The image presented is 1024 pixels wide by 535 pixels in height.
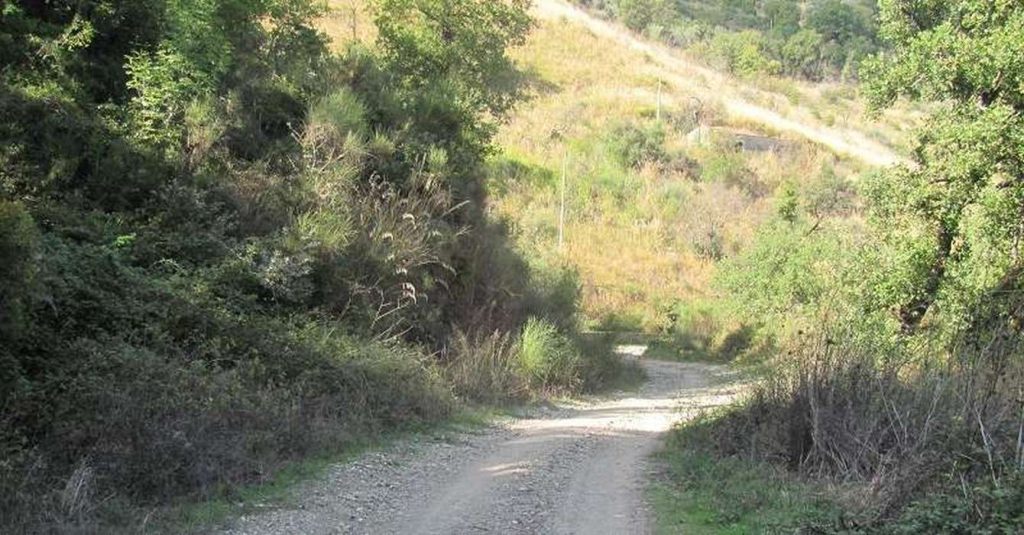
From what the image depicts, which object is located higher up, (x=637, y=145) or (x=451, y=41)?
(x=637, y=145)

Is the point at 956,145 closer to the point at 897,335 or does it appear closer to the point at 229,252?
the point at 897,335

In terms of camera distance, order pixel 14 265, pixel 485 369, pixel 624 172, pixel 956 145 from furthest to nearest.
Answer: pixel 624 172, pixel 485 369, pixel 956 145, pixel 14 265

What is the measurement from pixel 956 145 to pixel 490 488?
34.8 feet

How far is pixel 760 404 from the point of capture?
472 inches

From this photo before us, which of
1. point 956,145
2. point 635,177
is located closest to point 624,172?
point 635,177

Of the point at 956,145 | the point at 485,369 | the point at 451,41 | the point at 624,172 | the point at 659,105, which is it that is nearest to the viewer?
the point at 956,145

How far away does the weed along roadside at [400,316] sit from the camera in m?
8.23

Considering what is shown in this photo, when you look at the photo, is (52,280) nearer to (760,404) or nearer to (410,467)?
(410,467)

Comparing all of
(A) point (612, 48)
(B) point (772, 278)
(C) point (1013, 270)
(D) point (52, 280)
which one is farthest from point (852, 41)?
(D) point (52, 280)

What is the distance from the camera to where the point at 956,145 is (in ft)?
50.0

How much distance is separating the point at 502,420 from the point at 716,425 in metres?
4.79

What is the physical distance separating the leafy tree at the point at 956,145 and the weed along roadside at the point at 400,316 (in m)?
0.07

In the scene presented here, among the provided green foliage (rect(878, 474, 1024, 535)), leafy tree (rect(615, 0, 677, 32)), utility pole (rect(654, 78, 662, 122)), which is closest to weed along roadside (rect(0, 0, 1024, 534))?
green foliage (rect(878, 474, 1024, 535))

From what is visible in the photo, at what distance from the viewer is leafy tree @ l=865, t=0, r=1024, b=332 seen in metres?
14.1
